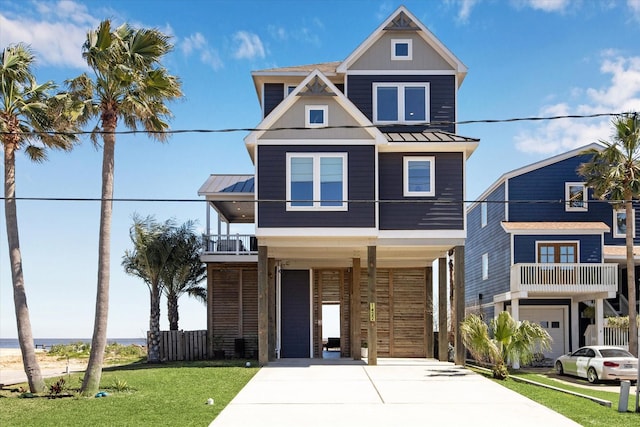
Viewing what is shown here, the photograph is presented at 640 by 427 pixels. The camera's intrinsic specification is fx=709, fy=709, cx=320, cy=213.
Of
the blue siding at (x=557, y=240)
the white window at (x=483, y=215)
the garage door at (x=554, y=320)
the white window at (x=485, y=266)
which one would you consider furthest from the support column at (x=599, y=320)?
the white window at (x=483, y=215)

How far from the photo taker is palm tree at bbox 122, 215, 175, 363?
26516mm

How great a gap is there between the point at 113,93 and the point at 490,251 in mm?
21988

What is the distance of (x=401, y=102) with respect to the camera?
2480 centimetres

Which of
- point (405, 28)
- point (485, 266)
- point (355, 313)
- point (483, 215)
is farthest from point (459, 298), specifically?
point (483, 215)

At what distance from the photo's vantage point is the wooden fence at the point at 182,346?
27.0 meters

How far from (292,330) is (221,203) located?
223 inches

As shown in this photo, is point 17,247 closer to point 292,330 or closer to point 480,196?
point 292,330

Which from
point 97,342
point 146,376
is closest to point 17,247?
point 97,342

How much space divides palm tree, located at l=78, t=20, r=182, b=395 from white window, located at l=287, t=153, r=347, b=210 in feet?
15.7

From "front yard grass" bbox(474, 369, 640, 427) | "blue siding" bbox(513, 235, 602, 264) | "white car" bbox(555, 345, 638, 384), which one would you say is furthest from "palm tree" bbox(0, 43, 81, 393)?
"blue siding" bbox(513, 235, 602, 264)

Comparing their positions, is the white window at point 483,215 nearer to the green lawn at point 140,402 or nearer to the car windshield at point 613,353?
the car windshield at point 613,353

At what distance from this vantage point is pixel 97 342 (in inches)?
683

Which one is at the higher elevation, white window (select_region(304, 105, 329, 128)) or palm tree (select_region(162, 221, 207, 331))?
white window (select_region(304, 105, 329, 128))

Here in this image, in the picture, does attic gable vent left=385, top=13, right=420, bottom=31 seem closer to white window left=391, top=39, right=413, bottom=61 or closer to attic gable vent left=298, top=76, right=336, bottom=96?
white window left=391, top=39, right=413, bottom=61
